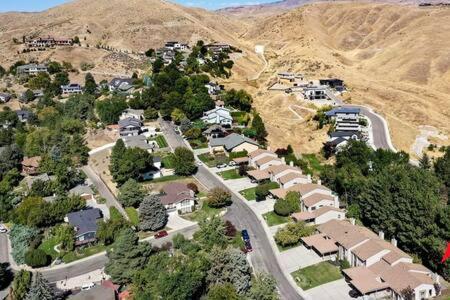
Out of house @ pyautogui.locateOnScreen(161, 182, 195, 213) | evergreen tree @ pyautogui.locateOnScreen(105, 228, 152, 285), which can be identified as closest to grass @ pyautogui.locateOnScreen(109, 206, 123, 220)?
house @ pyautogui.locateOnScreen(161, 182, 195, 213)

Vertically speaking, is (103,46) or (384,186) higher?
(103,46)

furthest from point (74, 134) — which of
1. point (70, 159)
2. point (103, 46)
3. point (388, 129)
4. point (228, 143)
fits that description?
point (103, 46)

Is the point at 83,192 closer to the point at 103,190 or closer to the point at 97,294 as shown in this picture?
the point at 103,190

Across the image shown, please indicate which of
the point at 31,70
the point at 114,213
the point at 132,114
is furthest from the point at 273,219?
the point at 31,70

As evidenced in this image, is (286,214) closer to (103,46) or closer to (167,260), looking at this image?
(167,260)

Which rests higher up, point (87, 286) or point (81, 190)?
point (81, 190)

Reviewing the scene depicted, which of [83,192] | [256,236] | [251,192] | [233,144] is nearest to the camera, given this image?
[256,236]

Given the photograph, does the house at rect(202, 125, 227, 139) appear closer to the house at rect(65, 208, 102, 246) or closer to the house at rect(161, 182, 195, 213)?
the house at rect(161, 182, 195, 213)

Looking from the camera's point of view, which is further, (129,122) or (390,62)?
(390,62)
